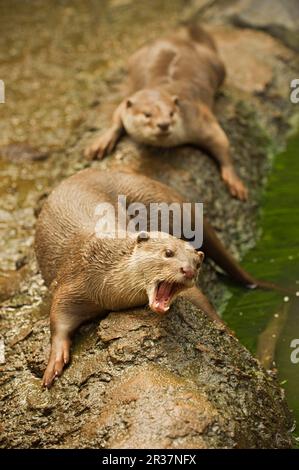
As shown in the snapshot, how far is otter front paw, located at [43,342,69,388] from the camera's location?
291 centimetres

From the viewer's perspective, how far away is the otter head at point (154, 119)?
435cm

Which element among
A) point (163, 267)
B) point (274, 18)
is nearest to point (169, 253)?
point (163, 267)

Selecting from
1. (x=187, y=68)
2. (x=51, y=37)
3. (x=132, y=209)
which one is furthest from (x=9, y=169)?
(x=51, y=37)

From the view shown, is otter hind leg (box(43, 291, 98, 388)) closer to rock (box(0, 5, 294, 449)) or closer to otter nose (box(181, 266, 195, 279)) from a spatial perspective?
rock (box(0, 5, 294, 449))

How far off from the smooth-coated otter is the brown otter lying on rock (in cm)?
71

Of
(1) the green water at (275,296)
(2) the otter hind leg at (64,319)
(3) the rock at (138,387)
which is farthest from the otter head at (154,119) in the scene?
(2) the otter hind leg at (64,319)

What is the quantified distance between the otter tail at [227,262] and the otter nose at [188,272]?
1.10 meters

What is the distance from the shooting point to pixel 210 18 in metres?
6.93

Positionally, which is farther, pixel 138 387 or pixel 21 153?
pixel 21 153

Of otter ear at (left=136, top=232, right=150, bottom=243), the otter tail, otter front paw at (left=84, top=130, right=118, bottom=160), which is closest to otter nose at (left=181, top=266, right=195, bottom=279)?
otter ear at (left=136, top=232, right=150, bottom=243)

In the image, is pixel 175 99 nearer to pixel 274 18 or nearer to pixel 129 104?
pixel 129 104

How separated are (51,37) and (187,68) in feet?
8.14

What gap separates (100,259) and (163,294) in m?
0.34

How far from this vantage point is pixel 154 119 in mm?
4367
